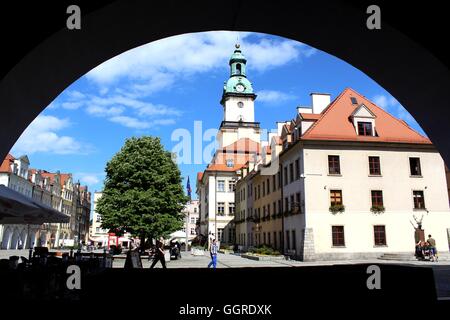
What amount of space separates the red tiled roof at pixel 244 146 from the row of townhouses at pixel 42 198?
105 feet

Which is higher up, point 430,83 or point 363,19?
point 363,19

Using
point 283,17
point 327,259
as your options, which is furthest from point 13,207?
point 327,259

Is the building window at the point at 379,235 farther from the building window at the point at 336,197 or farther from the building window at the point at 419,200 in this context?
the building window at the point at 419,200

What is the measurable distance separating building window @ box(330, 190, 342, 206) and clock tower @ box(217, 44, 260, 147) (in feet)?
165

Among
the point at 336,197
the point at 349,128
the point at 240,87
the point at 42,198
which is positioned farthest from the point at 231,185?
the point at 42,198

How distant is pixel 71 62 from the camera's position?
3.11m

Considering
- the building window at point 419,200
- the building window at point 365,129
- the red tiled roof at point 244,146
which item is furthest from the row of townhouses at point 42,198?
the building window at point 419,200

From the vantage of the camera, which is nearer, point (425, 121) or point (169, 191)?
point (425, 121)

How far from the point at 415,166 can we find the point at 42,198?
7481cm

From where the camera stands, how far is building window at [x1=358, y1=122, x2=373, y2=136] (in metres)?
33.9

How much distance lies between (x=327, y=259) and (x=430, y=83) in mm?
29541

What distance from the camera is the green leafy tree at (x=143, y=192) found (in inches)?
1359

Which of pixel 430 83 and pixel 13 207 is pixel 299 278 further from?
pixel 13 207

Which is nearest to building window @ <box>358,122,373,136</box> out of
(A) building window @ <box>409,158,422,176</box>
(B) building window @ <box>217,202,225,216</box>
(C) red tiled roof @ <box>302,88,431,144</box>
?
(C) red tiled roof @ <box>302,88,431,144</box>
